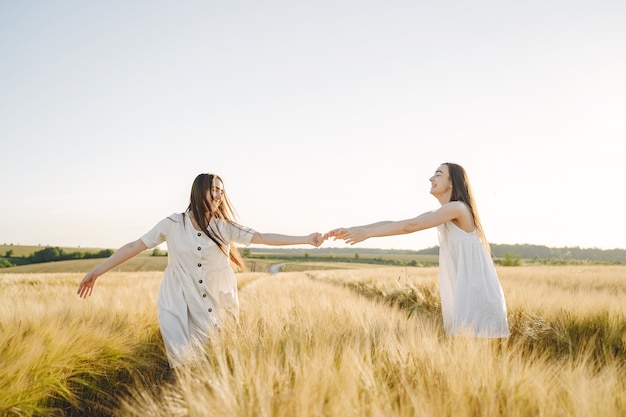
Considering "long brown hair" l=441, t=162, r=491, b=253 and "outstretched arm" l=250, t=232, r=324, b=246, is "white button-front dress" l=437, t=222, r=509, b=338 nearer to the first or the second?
"long brown hair" l=441, t=162, r=491, b=253

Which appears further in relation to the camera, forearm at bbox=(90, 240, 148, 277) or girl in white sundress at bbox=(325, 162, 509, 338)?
forearm at bbox=(90, 240, 148, 277)

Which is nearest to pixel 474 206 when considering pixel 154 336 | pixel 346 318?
pixel 346 318

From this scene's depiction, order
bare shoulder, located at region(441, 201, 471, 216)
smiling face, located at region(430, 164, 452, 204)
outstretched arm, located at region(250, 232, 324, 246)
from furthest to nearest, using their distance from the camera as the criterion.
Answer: outstretched arm, located at region(250, 232, 324, 246) → smiling face, located at region(430, 164, 452, 204) → bare shoulder, located at region(441, 201, 471, 216)

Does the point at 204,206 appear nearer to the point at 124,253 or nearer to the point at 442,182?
the point at 124,253

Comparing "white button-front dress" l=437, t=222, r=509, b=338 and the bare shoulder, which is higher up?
the bare shoulder

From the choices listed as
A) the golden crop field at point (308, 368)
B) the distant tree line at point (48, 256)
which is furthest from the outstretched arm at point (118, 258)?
the distant tree line at point (48, 256)

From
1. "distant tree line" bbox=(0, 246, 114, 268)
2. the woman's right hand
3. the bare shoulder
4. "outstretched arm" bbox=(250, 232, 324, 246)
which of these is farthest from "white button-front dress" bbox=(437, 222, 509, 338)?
"distant tree line" bbox=(0, 246, 114, 268)

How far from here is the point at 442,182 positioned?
3.82 metres

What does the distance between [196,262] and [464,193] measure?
2.41 m

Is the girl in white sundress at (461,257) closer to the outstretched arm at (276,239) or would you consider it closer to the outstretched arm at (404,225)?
the outstretched arm at (404,225)

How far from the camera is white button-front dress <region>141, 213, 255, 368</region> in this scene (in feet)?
11.8

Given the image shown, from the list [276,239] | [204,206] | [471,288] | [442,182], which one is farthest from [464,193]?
[204,206]

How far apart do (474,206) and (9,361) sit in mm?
3477

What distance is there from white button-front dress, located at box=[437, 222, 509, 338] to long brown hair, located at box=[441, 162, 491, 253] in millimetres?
97
